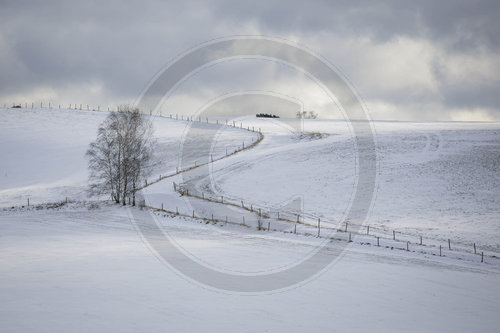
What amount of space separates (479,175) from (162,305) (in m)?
45.6

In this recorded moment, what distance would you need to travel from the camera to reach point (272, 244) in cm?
2370

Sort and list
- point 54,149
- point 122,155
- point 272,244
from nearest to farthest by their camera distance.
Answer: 1. point 272,244
2. point 122,155
3. point 54,149

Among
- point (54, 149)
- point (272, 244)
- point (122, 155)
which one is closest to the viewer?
point (272, 244)

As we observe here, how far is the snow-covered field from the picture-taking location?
10719mm

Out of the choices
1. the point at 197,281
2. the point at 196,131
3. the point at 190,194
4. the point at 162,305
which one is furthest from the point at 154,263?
the point at 196,131

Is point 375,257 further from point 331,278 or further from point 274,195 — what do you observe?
point 274,195

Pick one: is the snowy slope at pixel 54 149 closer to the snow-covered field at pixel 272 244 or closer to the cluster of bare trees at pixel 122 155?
the snow-covered field at pixel 272 244

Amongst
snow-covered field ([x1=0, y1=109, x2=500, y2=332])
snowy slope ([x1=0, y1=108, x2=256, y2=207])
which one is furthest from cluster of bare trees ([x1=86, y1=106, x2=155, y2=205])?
snowy slope ([x1=0, y1=108, x2=256, y2=207])

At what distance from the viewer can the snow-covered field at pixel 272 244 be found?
35.2ft

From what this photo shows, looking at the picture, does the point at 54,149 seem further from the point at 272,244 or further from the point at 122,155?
the point at 272,244

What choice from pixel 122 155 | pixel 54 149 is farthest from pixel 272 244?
pixel 54 149

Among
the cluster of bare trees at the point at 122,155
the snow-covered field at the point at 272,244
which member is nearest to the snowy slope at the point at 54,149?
the snow-covered field at the point at 272,244

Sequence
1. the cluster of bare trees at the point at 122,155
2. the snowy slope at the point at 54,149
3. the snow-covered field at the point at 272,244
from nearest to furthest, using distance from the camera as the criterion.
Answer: the snow-covered field at the point at 272,244
the cluster of bare trees at the point at 122,155
the snowy slope at the point at 54,149

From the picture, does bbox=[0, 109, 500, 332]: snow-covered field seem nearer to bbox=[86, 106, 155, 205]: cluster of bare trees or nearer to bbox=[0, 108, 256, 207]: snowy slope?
bbox=[0, 108, 256, 207]: snowy slope
